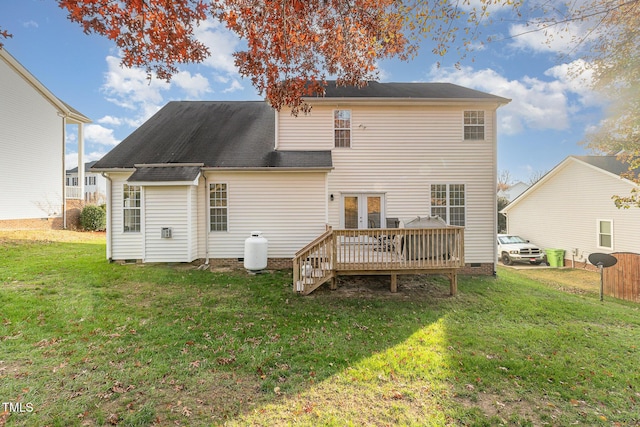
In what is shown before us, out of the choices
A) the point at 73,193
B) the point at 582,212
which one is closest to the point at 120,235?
the point at 73,193

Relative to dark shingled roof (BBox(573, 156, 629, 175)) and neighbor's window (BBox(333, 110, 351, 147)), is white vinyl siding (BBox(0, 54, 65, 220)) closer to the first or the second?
neighbor's window (BBox(333, 110, 351, 147))

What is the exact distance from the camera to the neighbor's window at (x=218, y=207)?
1002cm

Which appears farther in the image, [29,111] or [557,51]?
[29,111]

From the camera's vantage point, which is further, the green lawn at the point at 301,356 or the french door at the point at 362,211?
the french door at the point at 362,211

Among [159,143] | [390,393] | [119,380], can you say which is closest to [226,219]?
[159,143]

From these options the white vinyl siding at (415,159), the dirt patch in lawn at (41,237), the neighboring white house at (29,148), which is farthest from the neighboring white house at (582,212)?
the neighboring white house at (29,148)

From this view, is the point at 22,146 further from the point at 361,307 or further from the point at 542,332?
the point at 542,332

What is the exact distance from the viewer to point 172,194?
31.3 ft

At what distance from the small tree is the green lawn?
40.7 feet

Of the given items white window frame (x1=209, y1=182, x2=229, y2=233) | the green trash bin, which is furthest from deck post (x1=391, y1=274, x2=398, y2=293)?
the green trash bin

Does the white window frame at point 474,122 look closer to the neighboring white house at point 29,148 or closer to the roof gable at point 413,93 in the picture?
the roof gable at point 413,93

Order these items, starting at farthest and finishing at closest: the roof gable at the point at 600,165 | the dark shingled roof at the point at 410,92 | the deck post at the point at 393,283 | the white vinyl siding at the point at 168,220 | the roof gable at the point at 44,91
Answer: the roof gable at the point at 44,91 < the roof gable at the point at 600,165 < the dark shingled roof at the point at 410,92 < the white vinyl siding at the point at 168,220 < the deck post at the point at 393,283

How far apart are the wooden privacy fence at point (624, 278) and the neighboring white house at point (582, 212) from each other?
4.29 metres

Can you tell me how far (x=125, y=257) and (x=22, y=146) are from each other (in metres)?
13.6
